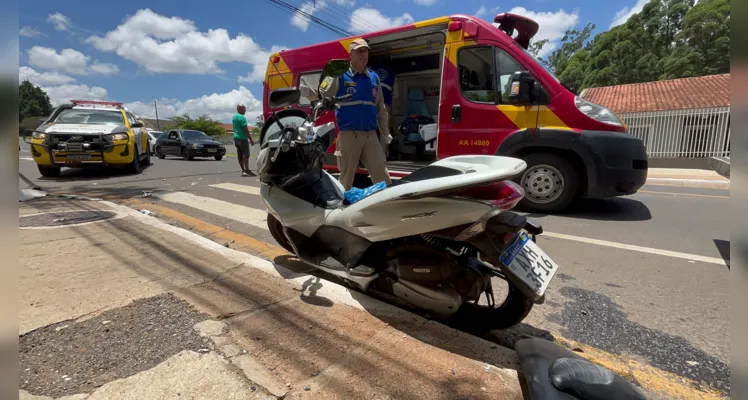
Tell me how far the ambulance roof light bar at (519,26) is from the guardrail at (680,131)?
9024mm

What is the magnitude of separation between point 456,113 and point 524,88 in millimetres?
1013

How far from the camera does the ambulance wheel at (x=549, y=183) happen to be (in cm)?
476

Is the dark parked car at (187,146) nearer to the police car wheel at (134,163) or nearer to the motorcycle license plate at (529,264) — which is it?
the police car wheel at (134,163)

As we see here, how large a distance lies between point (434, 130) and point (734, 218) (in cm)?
675

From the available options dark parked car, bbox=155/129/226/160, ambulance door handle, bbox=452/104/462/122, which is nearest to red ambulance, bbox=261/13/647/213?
ambulance door handle, bbox=452/104/462/122

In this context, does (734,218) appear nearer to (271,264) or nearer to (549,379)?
(549,379)

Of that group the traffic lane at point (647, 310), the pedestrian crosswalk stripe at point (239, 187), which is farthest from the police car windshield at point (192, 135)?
the traffic lane at point (647, 310)

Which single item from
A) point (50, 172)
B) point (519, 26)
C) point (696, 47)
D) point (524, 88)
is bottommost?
point (50, 172)

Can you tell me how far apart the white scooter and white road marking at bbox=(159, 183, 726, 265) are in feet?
6.21

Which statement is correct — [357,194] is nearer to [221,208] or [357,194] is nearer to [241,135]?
[221,208]

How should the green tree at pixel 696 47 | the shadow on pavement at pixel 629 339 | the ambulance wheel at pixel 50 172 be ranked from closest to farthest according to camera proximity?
the shadow on pavement at pixel 629 339, the ambulance wheel at pixel 50 172, the green tree at pixel 696 47

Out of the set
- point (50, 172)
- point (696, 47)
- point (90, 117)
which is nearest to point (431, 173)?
point (90, 117)

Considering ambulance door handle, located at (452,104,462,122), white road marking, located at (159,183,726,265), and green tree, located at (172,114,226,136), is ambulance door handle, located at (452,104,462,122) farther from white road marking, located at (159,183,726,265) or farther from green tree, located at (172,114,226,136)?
green tree, located at (172,114,226,136)

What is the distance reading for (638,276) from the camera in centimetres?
291
